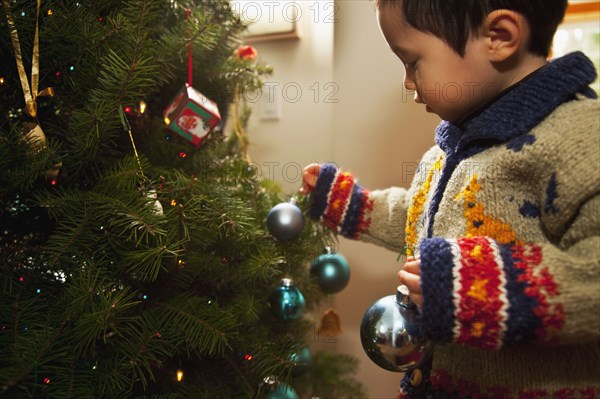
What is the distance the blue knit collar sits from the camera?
1.79 feet

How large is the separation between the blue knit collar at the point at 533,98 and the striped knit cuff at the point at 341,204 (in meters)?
0.24

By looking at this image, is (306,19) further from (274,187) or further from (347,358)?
(347,358)

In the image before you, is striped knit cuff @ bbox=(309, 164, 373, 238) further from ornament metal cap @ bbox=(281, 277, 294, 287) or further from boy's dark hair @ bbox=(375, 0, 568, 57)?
boy's dark hair @ bbox=(375, 0, 568, 57)

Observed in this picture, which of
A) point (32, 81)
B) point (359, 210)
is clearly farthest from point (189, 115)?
point (359, 210)

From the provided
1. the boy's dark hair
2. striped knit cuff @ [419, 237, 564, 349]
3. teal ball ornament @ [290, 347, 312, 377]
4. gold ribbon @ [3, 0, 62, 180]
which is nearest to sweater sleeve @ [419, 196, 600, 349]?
striped knit cuff @ [419, 237, 564, 349]

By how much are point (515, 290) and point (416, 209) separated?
0.24 m

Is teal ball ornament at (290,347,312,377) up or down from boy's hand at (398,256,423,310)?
down

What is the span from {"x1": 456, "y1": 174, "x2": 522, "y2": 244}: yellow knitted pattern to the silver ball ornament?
0.38 feet

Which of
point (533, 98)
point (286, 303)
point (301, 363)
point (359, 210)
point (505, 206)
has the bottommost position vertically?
point (301, 363)

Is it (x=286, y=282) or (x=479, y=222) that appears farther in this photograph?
(x=286, y=282)

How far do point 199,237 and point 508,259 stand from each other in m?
0.39

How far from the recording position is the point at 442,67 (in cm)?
57

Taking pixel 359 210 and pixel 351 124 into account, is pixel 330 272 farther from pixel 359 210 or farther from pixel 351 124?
pixel 351 124

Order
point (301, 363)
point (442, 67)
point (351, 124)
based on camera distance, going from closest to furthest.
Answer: point (442, 67) → point (301, 363) → point (351, 124)
